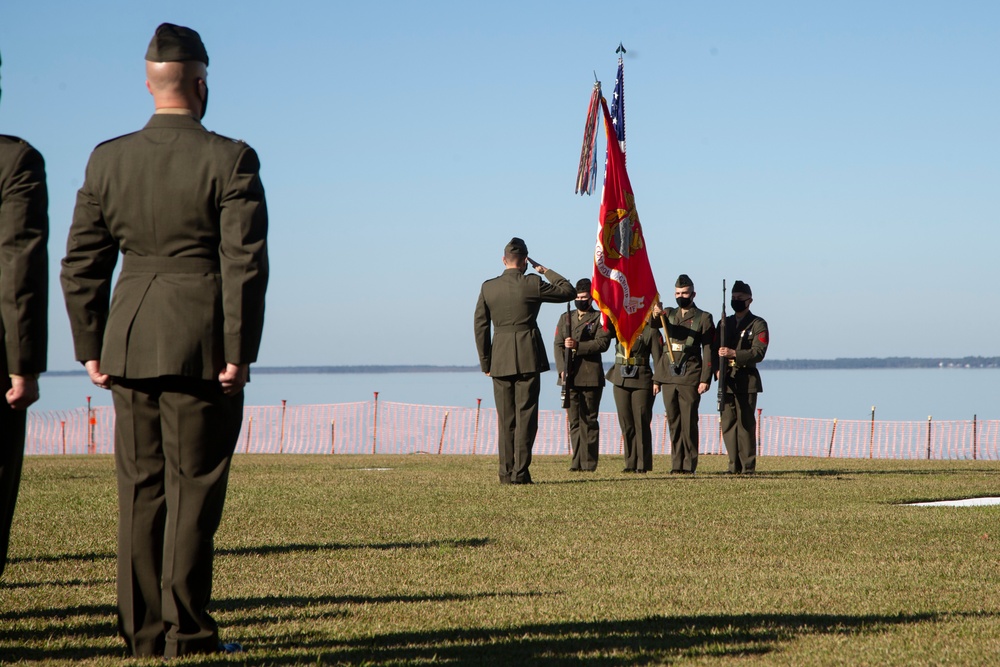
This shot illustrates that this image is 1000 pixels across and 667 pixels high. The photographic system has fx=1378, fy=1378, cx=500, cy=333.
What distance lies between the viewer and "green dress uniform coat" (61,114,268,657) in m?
4.66

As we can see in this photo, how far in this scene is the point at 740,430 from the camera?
15.0 meters

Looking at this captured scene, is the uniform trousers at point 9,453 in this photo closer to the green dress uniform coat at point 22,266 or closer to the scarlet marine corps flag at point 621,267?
the green dress uniform coat at point 22,266

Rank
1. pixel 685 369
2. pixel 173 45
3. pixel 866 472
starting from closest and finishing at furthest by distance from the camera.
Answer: pixel 173 45, pixel 685 369, pixel 866 472

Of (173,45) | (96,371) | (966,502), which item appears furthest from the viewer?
(966,502)

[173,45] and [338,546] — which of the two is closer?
[173,45]

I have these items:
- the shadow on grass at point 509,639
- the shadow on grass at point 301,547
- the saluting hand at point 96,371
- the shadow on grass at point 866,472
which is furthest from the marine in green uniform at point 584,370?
the saluting hand at point 96,371

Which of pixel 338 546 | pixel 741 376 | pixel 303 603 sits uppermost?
pixel 741 376

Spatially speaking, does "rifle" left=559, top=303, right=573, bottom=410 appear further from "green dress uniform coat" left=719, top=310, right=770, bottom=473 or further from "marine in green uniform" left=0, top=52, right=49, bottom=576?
"marine in green uniform" left=0, top=52, right=49, bottom=576

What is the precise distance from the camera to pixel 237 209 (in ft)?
15.1

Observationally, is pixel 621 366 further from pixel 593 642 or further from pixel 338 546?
pixel 593 642

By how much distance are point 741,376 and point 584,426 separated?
6.81 feet

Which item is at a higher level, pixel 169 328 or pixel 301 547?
pixel 169 328

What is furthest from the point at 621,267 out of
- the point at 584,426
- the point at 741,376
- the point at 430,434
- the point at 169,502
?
the point at 430,434

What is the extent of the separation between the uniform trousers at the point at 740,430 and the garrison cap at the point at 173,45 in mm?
11059
